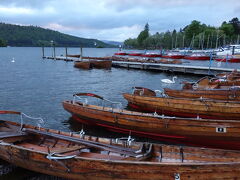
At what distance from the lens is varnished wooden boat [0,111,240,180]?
7664 mm

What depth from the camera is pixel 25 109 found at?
2288 cm

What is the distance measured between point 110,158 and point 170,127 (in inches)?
221

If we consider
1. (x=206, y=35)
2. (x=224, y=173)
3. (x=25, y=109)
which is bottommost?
(x=25, y=109)

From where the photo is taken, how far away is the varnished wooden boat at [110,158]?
7664 mm

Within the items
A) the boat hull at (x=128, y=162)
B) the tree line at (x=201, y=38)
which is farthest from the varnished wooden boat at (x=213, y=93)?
the tree line at (x=201, y=38)

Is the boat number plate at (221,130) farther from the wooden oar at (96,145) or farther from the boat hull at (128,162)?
the wooden oar at (96,145)

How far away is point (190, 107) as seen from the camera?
18.0m

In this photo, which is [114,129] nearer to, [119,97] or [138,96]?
[138,96]

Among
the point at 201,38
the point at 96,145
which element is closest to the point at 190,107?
the point at 96,145

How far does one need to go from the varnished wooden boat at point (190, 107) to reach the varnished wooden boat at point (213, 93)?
2.94 meters

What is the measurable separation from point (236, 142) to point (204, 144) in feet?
5.63

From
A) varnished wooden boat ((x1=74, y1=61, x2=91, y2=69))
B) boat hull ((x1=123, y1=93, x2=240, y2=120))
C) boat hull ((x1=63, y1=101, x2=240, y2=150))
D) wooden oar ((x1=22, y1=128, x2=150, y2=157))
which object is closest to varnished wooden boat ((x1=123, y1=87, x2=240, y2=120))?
boat hull ((x1=123, y1=93, x2=240, y2=120))

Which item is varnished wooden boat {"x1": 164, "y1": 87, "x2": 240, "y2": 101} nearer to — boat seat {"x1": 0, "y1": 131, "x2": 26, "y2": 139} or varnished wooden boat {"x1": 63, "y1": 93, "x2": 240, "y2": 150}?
varnished wooden boat {"x1": 63, "y1": 93, "x2": 240, "y2": 150}

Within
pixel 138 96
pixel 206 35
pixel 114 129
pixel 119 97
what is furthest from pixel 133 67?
pixel 206 35
